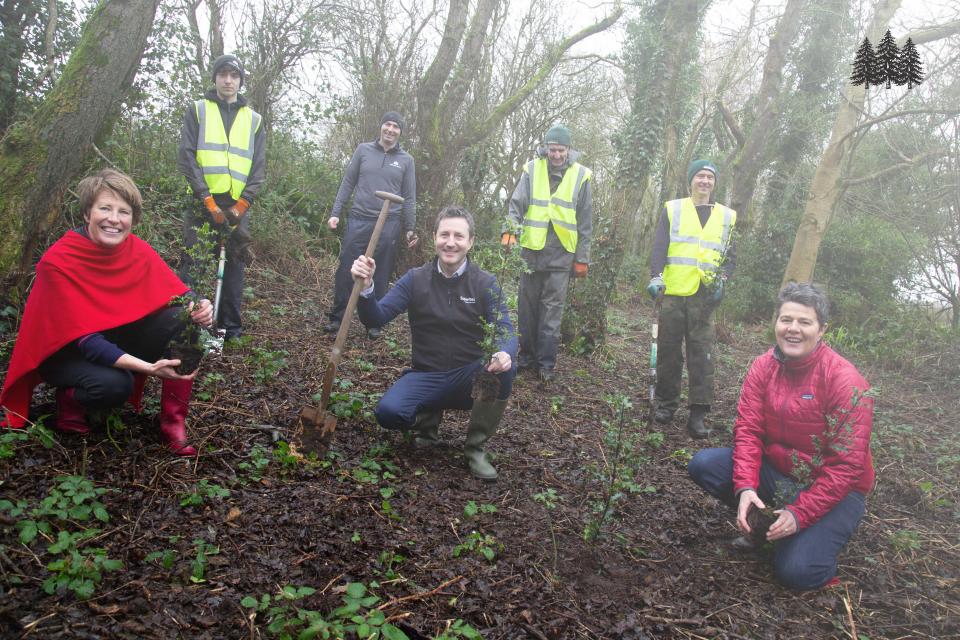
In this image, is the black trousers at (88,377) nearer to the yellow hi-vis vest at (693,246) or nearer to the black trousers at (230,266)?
the black trousers at (230,266)

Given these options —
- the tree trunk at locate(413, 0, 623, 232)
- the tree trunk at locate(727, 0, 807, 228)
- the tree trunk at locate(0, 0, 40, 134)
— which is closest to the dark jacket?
the tree trunk at locate(413, 0, 623, 232)

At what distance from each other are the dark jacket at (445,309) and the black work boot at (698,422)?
2.15 metres

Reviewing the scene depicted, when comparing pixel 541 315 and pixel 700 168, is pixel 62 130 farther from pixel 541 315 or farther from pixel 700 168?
pixel 700 168

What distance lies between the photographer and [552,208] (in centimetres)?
541

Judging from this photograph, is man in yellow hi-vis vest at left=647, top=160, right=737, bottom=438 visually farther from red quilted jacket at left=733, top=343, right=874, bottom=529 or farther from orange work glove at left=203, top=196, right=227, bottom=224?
orange work glove at left=203, top=196, right=227, bottom=224

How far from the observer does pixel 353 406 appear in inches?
146

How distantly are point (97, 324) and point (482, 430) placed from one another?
1985mm

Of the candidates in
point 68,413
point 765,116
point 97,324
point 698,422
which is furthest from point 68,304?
point 765,116

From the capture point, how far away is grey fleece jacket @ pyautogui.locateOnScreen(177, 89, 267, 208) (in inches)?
178

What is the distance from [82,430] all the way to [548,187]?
4.01 m

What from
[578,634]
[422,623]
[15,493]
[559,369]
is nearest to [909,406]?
[559,369]

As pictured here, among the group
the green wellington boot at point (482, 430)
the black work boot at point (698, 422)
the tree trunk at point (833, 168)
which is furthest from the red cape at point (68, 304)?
the tree trunk at point (833, 168)

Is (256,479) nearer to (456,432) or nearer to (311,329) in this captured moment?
(456,432)

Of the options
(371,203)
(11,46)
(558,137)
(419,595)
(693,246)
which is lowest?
(419,595)
